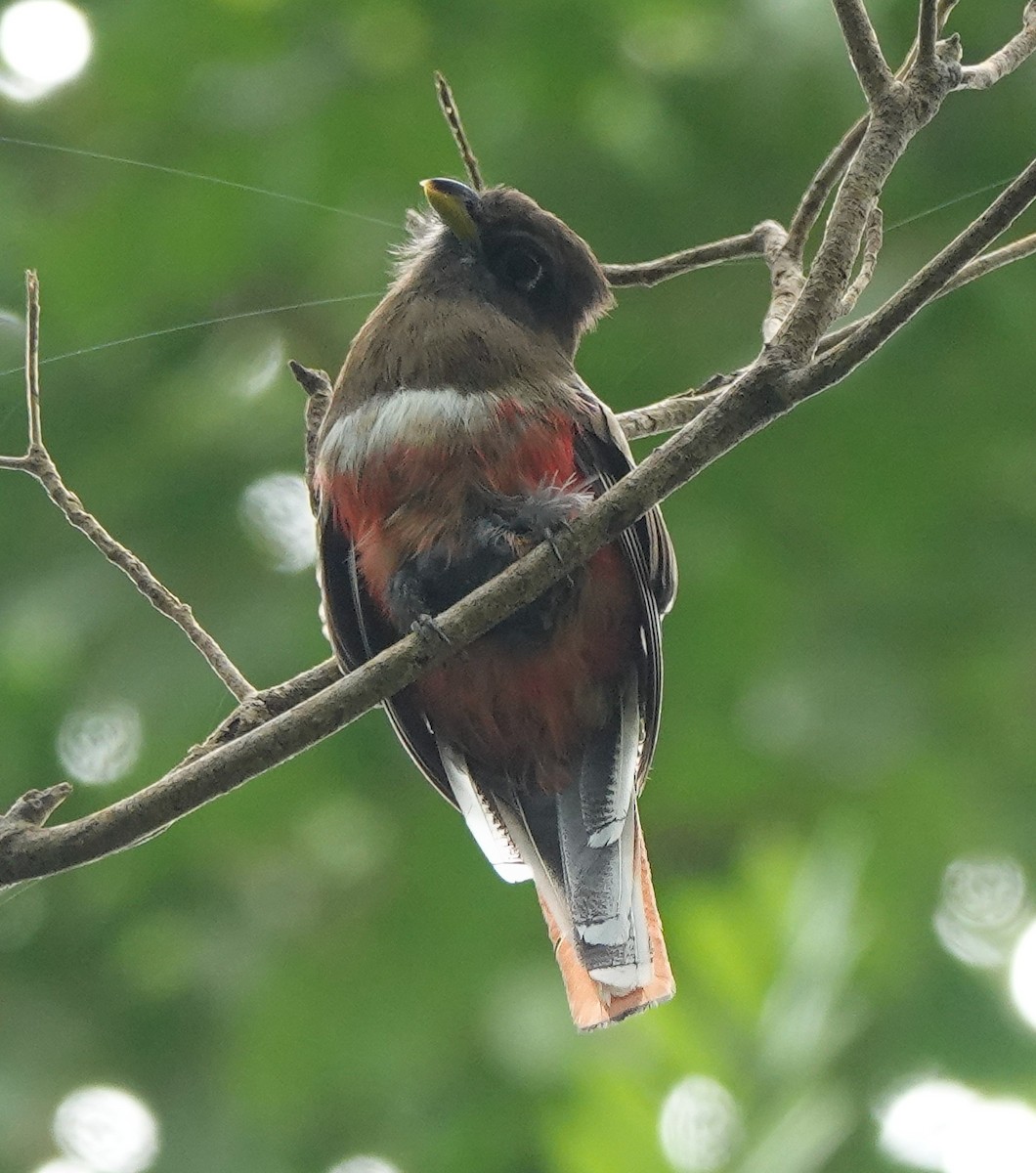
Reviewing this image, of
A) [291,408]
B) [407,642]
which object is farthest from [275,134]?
[407,642]

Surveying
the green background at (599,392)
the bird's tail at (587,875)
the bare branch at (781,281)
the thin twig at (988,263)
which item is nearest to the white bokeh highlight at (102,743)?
the green background at (599,392)

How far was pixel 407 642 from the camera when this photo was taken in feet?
8.66

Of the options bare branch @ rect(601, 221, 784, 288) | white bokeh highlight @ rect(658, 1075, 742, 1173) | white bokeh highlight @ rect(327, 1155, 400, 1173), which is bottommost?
white bokeh highlight @ rect(658, 1075, 742, 1173)

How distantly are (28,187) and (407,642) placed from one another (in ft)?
10.2

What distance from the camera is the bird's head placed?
3664 mm

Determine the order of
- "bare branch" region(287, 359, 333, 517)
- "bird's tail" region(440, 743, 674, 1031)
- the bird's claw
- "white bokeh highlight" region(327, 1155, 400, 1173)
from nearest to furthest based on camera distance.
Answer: the bird's claw, "bird's tail" region(440, 743, 674, 1031), "bare branch" region(287, 359, 333, 517), "white bokeh highlight" region(327, 1155, 400, 1173)

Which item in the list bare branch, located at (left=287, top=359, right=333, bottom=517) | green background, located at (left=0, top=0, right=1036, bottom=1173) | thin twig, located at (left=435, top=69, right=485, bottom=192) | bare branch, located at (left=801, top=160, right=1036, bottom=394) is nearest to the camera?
bare branch, located at (left=801, top=160, right=1036, bottom=394)

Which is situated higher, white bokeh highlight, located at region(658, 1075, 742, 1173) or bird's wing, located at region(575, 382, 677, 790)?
bird's wing, located at region(575, 382, 677, 790)

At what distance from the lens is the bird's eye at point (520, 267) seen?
371 centimetres

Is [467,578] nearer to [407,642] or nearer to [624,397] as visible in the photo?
[407,642]

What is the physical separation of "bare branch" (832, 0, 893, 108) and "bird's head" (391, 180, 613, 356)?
100 centimetres

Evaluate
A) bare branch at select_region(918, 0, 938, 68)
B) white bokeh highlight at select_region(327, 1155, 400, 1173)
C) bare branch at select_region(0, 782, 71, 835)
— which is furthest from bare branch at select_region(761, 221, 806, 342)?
white bokeh highlight at select_region(327, 1155, 400, 1173)

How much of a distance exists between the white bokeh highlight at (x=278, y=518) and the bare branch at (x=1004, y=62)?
2.42m

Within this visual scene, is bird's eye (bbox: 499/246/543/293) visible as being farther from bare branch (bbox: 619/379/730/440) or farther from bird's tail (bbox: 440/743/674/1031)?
bird's tail (bbox: 440/743/674/1031)
